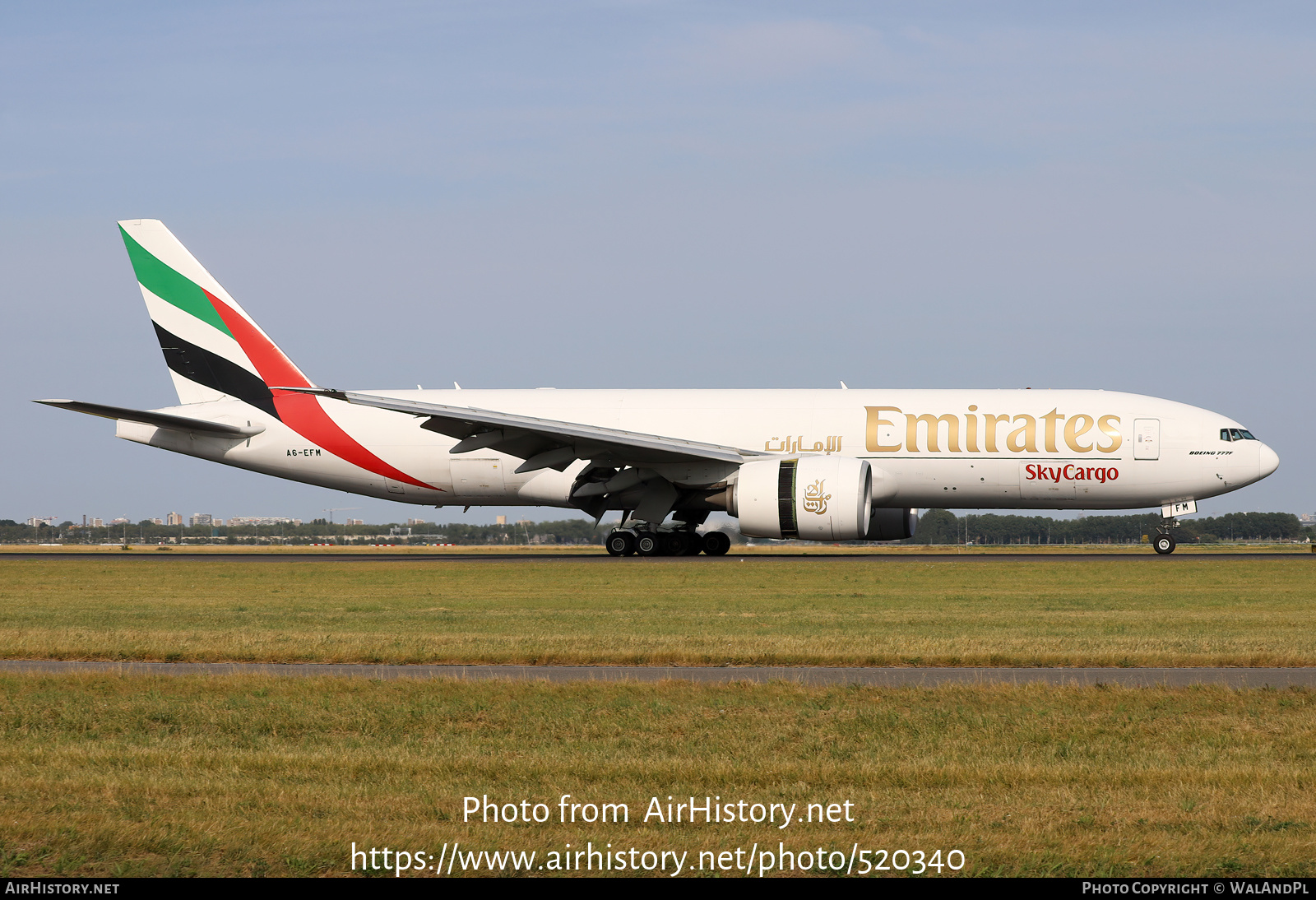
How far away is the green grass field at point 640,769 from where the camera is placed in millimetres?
6488

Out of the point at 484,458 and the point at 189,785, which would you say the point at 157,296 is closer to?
the point at 484,458

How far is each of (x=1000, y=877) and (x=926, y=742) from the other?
9.95 ft

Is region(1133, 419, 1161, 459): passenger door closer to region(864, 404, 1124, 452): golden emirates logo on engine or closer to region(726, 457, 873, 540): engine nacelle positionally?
region(864, 404, 1124, 452): golden emirates logo on engine

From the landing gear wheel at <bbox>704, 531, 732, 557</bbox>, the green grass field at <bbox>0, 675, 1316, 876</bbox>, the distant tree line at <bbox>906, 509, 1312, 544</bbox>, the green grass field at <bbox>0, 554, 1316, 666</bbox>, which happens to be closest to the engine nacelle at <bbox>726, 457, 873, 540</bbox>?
the green grass field at <bbox>0, 554, 1316, 666</bbox>

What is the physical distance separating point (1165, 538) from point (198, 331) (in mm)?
26154

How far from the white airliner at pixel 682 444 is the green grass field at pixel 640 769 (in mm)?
17347

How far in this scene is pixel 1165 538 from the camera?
32.5 metres

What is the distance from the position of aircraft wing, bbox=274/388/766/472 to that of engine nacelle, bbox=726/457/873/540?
151cm

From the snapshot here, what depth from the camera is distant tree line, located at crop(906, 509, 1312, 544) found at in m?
82.5

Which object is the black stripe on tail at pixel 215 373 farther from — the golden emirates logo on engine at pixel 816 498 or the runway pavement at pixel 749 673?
the runway pavement at pixel 749 673

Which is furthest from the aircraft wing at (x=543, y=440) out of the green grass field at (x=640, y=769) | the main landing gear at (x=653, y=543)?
the green grass field at (x=640, y=769)

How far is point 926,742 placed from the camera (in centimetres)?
909

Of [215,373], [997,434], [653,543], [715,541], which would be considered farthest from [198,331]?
[997,434]

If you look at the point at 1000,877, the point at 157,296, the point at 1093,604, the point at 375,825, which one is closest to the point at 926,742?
the point at 1000,877
